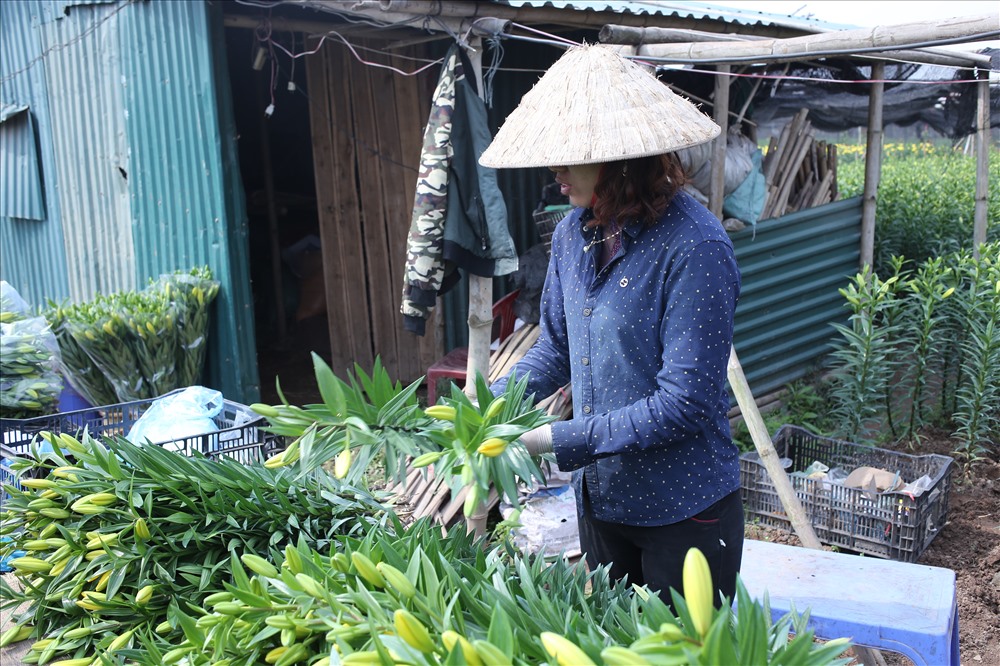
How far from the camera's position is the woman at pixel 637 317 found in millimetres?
1895

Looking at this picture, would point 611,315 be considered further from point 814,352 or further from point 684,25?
point 814,352

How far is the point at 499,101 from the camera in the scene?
6.07 meters

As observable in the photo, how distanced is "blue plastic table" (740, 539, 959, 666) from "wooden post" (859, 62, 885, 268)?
3877 millimetres

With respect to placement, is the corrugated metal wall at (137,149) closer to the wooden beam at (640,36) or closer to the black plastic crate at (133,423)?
the black plastic crate at (133,423)

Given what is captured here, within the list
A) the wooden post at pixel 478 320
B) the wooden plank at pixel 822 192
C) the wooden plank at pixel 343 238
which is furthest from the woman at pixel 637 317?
the wooden plank at pixel 822 192

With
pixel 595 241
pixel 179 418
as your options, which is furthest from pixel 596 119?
pixel 179 418

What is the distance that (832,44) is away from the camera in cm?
343

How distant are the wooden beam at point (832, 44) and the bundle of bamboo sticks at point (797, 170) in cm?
240

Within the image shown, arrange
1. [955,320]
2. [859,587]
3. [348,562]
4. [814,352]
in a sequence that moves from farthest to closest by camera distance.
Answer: [814,352] → [955,320] → [859,587] → [348,562]

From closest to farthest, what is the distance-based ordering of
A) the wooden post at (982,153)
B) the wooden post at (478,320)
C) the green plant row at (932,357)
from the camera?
1. the wooden post at (478,320)
2. the green plant row at (932,357)
3. the wooden post at (982,153)

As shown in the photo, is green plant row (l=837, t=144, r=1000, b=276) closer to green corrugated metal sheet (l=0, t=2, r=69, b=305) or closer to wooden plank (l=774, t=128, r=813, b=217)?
wooden plank (l=774, t=128, r=813, b=217)

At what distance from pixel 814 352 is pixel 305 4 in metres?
4.39

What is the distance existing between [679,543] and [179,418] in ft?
7.31

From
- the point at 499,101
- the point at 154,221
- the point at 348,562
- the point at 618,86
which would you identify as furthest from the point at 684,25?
the point at 348,562
